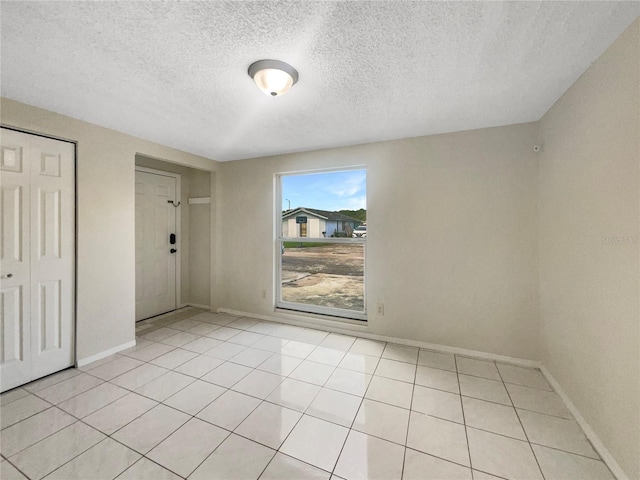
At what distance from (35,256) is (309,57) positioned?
9.29ft

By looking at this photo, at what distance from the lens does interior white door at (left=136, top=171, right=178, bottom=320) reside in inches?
149

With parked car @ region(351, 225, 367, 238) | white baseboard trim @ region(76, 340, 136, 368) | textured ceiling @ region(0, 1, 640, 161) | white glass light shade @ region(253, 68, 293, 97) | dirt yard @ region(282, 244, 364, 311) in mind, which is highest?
textured ceiling @ region(0, 1, 640, 161)

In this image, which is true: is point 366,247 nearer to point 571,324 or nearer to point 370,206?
point 370,206

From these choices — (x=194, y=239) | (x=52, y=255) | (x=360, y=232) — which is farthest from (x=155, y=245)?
(x=360, y=232)

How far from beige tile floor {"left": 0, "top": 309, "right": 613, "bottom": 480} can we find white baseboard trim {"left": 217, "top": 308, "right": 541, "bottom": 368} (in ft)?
0.33

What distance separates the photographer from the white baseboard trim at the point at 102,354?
2.52 m

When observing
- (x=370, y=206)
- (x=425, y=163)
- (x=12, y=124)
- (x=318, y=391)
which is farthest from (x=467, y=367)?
(x=12, y=124)

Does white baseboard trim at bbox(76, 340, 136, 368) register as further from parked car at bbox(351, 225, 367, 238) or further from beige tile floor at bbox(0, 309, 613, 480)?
parked car at bbox(351, 225, 367, 238)

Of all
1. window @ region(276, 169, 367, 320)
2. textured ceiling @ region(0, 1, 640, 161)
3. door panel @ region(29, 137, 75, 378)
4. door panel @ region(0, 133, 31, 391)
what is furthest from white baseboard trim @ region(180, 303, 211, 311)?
textured ceiling @ region(0, 1, 640, 161)

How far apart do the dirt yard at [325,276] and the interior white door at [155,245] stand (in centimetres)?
194

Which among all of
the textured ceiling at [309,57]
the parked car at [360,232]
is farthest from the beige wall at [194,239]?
the parked car at [360,232]

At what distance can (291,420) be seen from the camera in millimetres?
1812

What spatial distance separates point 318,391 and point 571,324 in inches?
79.1

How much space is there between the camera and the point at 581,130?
1793 millimetres
